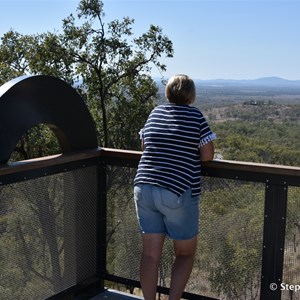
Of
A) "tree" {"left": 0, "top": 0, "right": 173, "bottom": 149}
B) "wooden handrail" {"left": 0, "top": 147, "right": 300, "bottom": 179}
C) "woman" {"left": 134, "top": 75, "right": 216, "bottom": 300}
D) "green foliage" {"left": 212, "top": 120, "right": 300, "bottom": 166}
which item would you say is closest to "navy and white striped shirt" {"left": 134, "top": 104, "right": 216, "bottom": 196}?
"woman" {"left": 134, "top": 75, "right": 216, "bottom": 300}

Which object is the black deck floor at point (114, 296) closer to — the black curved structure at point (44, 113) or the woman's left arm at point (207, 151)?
the black curved structure at point (44, 113)

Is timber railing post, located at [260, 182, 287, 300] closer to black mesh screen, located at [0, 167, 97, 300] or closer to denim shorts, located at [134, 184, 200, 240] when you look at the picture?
denim shorts, located at [134, 184, 200, 240]

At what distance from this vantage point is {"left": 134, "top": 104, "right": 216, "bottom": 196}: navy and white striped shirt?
2.62 meters

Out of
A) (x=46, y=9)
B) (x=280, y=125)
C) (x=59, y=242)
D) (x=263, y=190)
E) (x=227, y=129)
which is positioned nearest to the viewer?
(x=263, y=190)

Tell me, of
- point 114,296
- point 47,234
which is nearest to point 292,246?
point 114,296

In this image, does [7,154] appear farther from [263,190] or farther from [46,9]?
[46,9]

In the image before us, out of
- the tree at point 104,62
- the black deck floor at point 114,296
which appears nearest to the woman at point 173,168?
the black deck floor at point 114,296

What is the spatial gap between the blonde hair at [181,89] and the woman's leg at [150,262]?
77 centimetres

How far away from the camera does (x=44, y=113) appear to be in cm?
295

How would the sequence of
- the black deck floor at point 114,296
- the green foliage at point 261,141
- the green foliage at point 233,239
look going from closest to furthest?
the green foliage at point 233,239, the black deck floor at point 114,296, the green foliage at point 261,141

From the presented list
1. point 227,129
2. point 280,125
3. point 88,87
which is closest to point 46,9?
point 88,87

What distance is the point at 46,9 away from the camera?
853 inches

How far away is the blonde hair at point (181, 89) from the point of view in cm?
267

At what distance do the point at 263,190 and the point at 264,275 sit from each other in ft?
1.65
